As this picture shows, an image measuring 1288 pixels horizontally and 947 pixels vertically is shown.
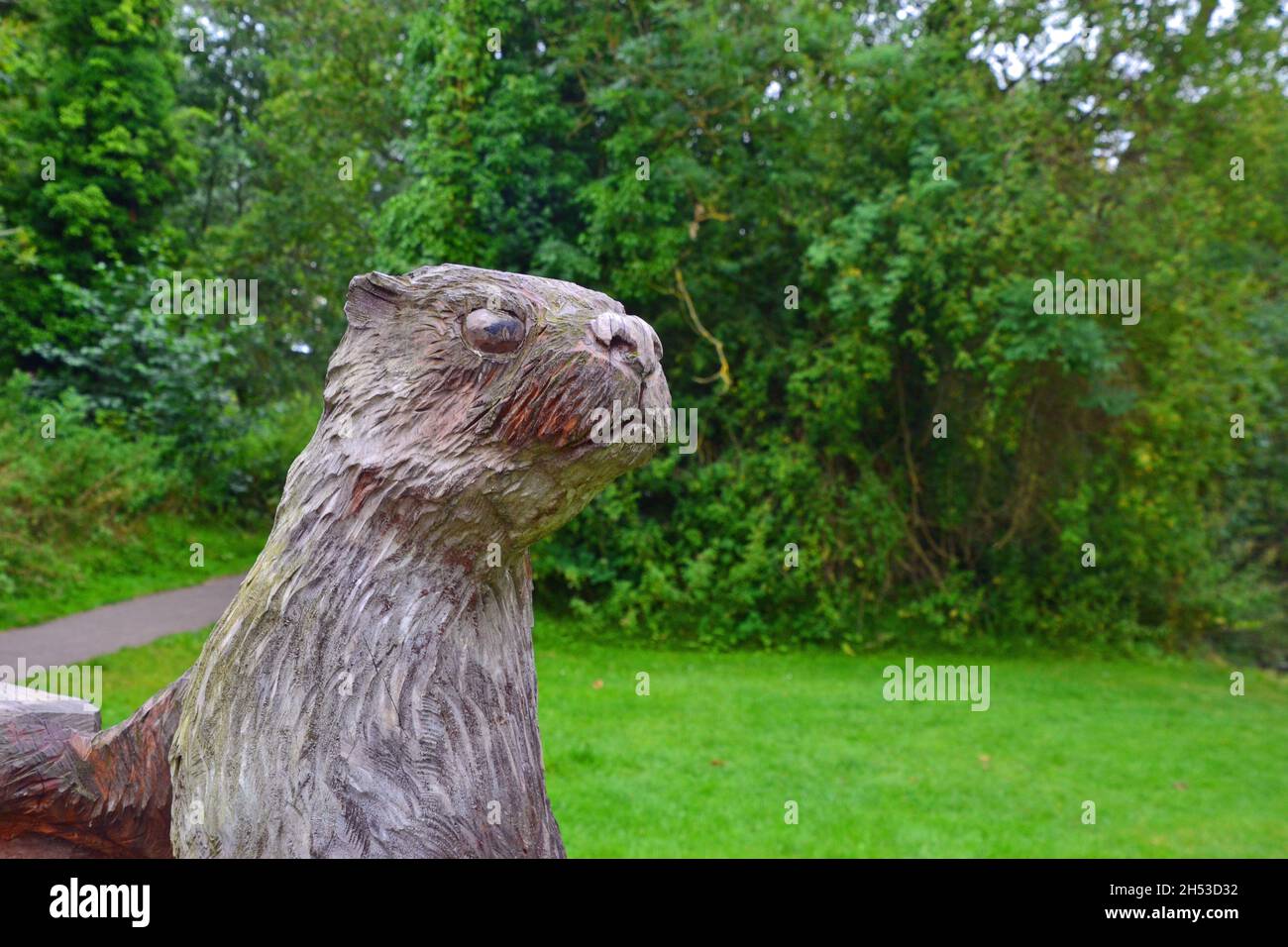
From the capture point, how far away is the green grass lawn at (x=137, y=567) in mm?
8555

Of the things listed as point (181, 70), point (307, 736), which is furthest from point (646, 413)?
point (181, 70)

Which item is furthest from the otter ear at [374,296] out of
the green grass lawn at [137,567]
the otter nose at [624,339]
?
the green grass lawn at [137,567]

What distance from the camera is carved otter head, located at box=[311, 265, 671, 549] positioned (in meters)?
1.89

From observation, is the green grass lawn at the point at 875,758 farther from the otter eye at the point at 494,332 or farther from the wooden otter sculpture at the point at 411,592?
the otter eye at the point at 494,332

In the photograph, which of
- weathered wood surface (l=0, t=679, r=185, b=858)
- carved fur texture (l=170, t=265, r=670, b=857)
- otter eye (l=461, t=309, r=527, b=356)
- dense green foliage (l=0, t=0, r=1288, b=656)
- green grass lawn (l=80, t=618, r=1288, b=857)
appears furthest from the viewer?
dense green foliage (l=0, t=0, r=1288, b=656)

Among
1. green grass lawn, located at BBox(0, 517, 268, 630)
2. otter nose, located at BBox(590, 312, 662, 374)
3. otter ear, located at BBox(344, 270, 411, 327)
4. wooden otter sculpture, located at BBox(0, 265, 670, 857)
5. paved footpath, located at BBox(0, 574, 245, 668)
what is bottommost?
paved footpath, located at BBox(0, 574, 245, 668)

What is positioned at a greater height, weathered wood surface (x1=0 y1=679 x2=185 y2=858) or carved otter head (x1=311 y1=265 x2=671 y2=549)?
carved otter head (x1=311 y1=265 x2=671 y2=549)

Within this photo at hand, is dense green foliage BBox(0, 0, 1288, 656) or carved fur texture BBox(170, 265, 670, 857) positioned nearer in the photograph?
carved fur texture BBox(170, 265, 670, 857)

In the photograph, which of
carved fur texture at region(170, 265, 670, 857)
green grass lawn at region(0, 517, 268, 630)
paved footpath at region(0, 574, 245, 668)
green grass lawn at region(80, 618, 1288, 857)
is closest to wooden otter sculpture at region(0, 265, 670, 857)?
carved fur texture at region(170, 265, 670, 857)

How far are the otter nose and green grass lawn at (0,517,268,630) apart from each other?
25.7 feet

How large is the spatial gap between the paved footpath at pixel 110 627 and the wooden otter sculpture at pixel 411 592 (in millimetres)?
6027

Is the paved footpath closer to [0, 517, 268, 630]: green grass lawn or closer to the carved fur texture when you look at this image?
[0, 517, 268, 630]: green grass lawn

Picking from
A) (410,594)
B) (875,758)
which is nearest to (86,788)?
(410,594)

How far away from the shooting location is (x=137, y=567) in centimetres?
1008
